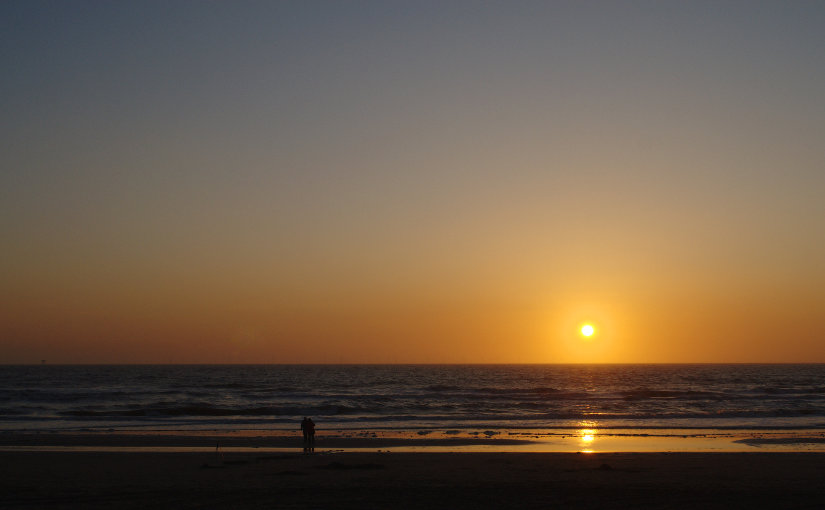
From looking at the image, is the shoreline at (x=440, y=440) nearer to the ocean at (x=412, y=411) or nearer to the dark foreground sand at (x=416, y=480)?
the dark foreground sand at (x=416, y=480)

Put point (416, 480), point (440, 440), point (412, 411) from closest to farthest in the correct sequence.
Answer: point (416, 480)
point (440, 440)
point (412, 411)

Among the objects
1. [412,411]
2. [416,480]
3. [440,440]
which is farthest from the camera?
[412,411]

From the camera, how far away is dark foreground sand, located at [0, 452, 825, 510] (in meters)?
15.4

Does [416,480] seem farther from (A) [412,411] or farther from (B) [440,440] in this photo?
(A) [412,411]

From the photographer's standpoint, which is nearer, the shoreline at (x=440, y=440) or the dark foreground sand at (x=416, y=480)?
the dark foreground sand at (x=416, y=480)

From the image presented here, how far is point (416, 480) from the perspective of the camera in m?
18.3

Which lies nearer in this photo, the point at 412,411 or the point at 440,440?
the point at 440,440

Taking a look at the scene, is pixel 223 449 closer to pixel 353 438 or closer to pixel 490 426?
pixel 353 438

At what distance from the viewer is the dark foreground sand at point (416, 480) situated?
1541 cm

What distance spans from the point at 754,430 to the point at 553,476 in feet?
73.0

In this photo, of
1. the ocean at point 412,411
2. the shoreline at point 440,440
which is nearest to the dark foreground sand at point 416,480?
the shoreline at point 440,440

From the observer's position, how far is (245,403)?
62969 millimetres

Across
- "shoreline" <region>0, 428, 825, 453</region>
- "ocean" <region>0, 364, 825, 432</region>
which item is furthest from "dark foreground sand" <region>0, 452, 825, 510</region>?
"ocean" <region>0, 364, 825, 432</region>

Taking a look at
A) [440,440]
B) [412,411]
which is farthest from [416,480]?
[412,411]
